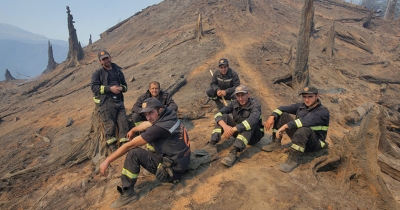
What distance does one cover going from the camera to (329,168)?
4.43m

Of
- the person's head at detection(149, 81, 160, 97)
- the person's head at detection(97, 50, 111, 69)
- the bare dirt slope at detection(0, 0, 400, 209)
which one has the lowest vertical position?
the bare dirt slope at detection(0, 0, 400, 209)

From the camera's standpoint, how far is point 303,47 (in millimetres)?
11156

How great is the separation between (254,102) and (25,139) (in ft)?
37.2

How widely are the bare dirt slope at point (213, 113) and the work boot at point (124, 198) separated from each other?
0.12 metres

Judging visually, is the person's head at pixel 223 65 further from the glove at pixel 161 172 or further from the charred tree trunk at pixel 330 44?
the charred tree trunk at pixel 330 44

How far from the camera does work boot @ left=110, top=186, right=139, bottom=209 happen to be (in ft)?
12.4

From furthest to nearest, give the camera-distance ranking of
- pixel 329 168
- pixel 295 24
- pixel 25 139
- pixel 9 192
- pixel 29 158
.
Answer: pixel 295 24 → pixel 25 139 → pixel 29 158 → pixel 9 192 → pixel 329 168

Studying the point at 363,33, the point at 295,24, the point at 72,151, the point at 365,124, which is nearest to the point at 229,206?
the point at 365,124

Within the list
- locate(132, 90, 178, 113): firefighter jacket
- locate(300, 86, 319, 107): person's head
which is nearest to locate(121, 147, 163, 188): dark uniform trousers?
locate(132, 90, 178, 113): firefighter jacket

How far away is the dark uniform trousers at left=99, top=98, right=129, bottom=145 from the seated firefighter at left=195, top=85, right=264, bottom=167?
7.34 feet

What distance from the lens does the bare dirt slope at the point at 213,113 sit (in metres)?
3.89

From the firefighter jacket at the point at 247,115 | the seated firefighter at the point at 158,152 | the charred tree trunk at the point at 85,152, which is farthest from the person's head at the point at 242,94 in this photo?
the charred tree trunk at the point at 85,152

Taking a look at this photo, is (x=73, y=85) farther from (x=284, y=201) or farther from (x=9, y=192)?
(x=284, y=201)

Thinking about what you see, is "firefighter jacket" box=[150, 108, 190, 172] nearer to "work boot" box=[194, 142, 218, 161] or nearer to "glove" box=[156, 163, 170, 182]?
"glove" box=[156, 163, 170, 182]
